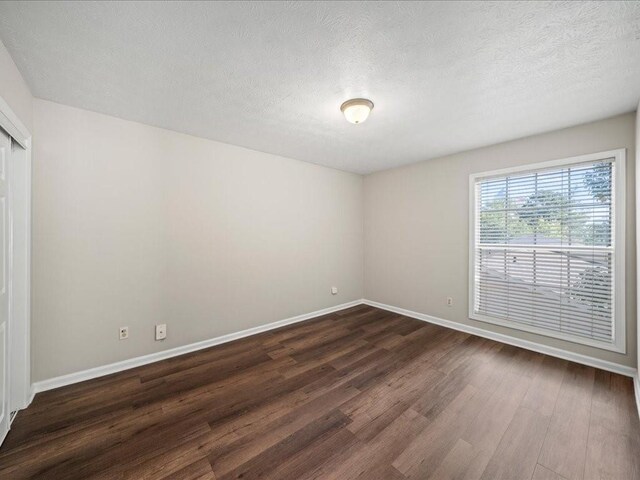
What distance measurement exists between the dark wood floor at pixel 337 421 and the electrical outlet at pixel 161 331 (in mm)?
300

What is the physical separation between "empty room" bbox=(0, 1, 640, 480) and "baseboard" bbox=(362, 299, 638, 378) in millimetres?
20

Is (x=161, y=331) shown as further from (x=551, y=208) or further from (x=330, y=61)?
(x=551, y=208)

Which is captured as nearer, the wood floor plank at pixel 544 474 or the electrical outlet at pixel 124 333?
the wood floor plank at pixel 544 474

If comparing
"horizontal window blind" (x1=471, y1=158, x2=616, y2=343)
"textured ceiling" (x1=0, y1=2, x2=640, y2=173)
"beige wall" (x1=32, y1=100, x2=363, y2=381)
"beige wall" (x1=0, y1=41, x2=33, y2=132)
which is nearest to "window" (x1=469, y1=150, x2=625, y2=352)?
"horizontal window blind" (x1=471, y1=158, x2=616, y2=343)

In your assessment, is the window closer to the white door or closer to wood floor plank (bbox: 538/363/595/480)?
wood floor plank (bbox: 538/363/595/480)

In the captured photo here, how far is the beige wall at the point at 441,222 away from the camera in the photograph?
2482 mm

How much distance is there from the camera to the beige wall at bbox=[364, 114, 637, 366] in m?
2.48

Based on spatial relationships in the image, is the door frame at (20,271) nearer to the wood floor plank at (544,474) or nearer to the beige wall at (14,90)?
the beige wall at (14,90)

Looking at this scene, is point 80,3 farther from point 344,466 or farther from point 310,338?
point 310,338

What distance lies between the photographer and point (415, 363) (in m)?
2.67

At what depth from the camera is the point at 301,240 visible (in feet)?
13.1

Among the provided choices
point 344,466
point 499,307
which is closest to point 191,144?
point 344,466

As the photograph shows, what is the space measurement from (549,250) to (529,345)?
3.76 ft

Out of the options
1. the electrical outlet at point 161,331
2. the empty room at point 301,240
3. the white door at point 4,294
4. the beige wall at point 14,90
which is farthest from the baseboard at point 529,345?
the beige wall at point 14,90
